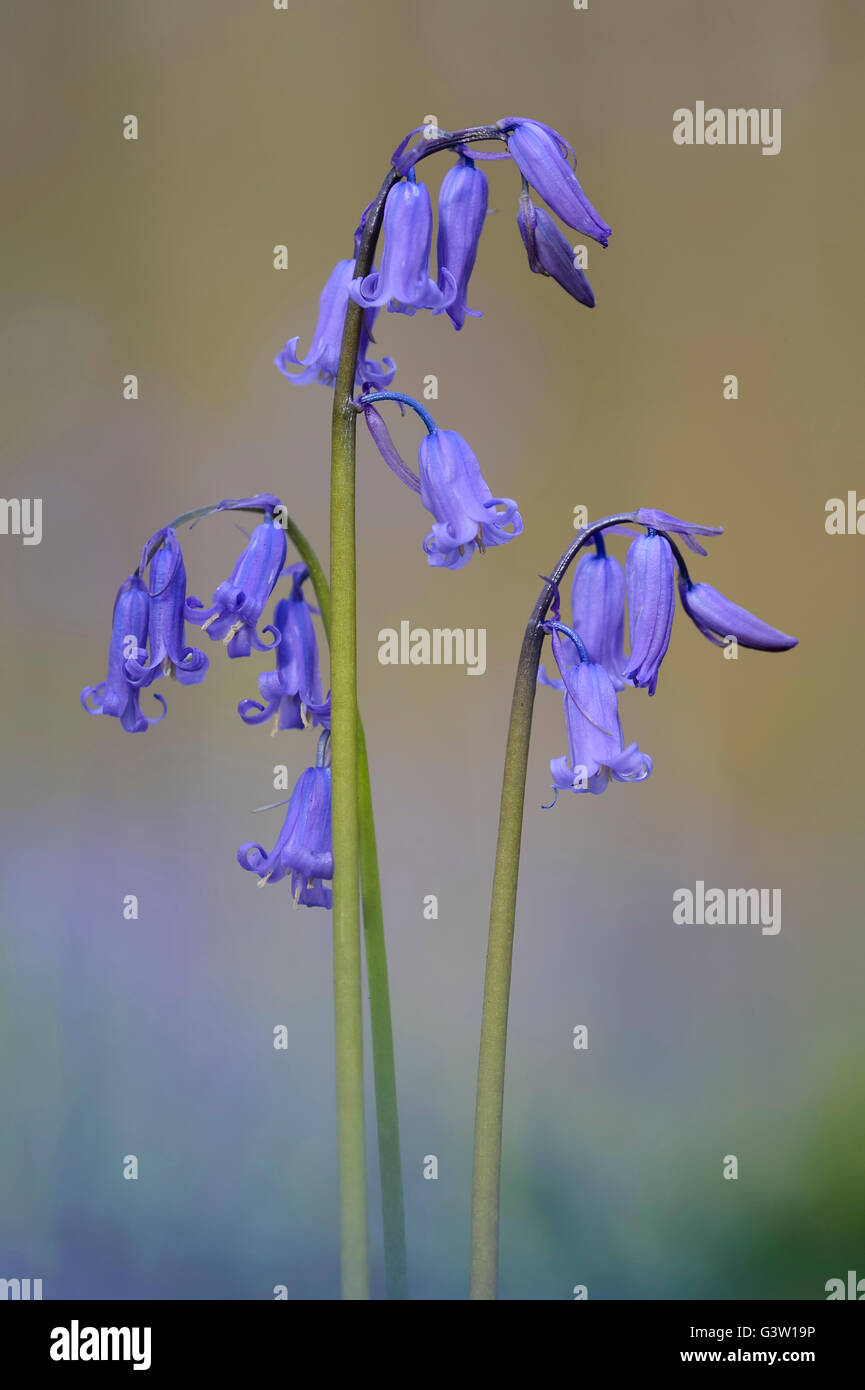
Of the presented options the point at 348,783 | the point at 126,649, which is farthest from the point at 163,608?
the point at 348,783

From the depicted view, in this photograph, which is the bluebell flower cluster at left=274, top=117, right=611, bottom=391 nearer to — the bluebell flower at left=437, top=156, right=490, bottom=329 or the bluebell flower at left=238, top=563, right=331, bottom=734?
the bluebell flower at left=437, top=156, right=490, bottom=329

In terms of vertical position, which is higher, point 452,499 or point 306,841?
point 452,499

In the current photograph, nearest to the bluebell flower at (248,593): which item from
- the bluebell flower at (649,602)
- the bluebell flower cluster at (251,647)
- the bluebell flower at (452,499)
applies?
the bluebell flower cluster at (251,647)

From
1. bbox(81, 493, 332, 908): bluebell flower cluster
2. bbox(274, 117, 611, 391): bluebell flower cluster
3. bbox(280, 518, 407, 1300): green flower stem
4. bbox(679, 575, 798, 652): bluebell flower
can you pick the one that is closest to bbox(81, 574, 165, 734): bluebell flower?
bbox(81, 493, 332, 908): bluebell flower cluster

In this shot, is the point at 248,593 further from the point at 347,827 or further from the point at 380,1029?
the point at 380,1029
